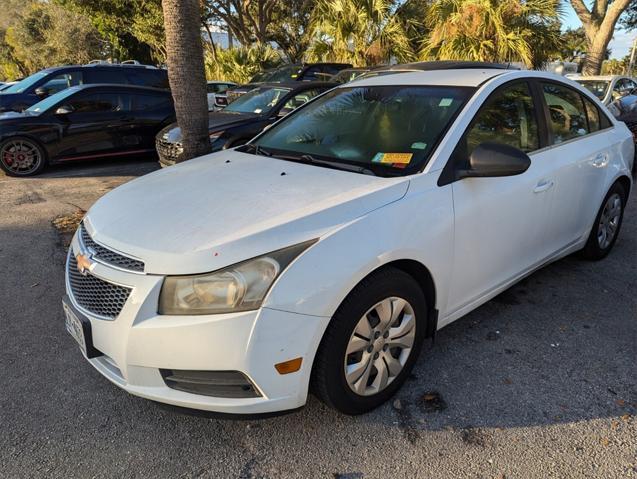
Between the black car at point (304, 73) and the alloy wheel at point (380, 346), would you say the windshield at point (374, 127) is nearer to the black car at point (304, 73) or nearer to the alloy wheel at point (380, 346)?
the alloy wheel at point (380, 346)

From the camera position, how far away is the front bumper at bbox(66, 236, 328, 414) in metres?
1.99

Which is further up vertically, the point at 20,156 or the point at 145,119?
the point at 145,119

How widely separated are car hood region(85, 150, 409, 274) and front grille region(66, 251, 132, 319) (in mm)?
169

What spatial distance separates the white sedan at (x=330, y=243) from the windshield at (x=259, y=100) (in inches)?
185

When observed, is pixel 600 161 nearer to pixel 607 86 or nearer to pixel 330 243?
pixel 330 243

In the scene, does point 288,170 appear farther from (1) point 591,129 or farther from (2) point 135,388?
(1) point 591,129

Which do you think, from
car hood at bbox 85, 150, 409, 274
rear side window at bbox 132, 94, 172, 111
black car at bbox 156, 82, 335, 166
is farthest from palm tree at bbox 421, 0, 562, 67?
car hood at bbox 85, 150, 409, 274

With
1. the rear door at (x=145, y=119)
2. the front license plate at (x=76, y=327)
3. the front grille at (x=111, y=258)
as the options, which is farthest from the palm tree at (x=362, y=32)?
the front license plate at (x=76, y=327)

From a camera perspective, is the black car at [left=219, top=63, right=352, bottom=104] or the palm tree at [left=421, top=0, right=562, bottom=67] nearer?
the palm tree at [left=421, top=0, right=562, bottom=67]

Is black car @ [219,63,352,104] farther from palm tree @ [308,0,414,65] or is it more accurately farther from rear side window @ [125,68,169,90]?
rear side window @ [125,68,169,90]

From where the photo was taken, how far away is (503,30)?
11438 millimetres

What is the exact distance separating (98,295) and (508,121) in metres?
2.58

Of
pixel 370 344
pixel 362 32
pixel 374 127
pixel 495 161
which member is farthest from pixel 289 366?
pixel 362 32


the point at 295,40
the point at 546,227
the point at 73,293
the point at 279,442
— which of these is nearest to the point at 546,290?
the point at 546,227
